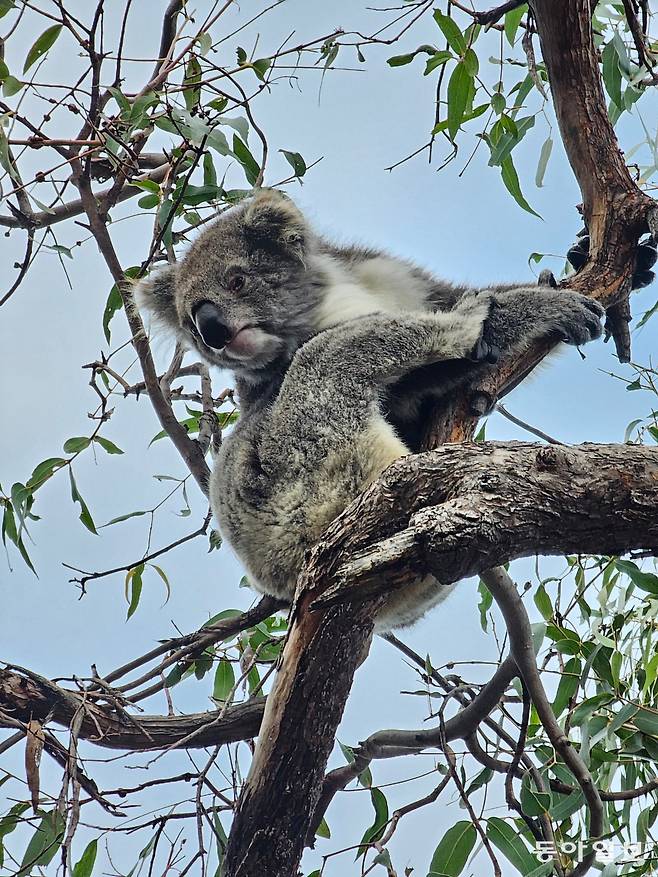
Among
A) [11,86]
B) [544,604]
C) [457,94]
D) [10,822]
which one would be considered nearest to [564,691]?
[544,604]

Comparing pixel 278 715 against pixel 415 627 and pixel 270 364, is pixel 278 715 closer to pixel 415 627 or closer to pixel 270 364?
pixel 415 627

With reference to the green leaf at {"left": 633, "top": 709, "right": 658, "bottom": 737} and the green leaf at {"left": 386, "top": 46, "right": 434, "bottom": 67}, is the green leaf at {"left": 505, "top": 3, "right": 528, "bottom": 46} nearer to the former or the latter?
the green leaf at {"left": 386, "top": 46, "right": 434, "bottom": 67}

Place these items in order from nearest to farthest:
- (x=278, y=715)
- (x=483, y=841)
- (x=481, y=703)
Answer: (x=278, y=715), (x=483, y=841), (x=481, y=703)

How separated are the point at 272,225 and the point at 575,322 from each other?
0.91 m

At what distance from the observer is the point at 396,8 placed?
2379 millimetres

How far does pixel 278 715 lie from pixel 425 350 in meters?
0.90

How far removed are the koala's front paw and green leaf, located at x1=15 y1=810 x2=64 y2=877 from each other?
1.41 metres

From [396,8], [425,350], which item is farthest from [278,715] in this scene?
[396,8]

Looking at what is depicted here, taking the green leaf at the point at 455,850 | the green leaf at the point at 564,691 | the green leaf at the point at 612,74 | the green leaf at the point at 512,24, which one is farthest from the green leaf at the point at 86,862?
the green leaf at the point at 512,24

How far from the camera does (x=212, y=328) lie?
2455 mm

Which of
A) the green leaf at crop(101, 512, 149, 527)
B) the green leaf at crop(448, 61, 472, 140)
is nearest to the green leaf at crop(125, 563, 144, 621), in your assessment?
the green leaf at crop(101, 512, 149, 527)

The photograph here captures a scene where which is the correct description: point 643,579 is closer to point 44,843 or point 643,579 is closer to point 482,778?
point 482,778

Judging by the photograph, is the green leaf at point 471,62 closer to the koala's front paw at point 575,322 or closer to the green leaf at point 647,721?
the koala's front paw at point 575,322

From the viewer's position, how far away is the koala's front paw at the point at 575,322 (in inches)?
82.6
